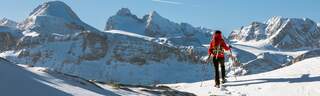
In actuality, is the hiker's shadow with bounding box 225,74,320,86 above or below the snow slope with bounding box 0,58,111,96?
A: below

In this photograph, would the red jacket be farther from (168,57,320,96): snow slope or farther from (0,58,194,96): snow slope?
(0,58,194,96): snow slope

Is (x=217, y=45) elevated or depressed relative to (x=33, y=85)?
elevated

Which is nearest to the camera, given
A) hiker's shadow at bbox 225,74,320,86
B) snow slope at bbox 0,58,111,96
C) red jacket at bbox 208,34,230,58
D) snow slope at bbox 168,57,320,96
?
snow slope at bbox 0,58,111,96

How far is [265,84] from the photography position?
22062mm

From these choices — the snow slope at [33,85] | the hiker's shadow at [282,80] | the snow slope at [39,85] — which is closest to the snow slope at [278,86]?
the hiker's shadow at [282,80]

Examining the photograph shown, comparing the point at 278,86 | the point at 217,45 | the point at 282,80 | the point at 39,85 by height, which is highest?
the point at 217,45

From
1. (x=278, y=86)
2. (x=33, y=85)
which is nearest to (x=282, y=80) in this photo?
(x=278, y=86)

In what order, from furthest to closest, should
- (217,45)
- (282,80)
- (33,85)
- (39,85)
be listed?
1. (282,80)
2. (217,45)
3. (39,85)
4. (33,85)

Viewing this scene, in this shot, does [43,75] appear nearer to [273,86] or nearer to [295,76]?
[273,86]

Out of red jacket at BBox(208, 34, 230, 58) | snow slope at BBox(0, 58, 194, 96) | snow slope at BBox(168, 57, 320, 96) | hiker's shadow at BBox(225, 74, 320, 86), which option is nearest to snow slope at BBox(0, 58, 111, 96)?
snow slope at BBox(0, 58, 194, 96)

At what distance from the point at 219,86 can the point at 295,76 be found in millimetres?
3261

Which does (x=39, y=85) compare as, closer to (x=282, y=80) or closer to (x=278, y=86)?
(x=278, y=86)

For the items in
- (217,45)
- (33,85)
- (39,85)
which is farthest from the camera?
(217,45)

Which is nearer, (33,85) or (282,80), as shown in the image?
(33,85)
